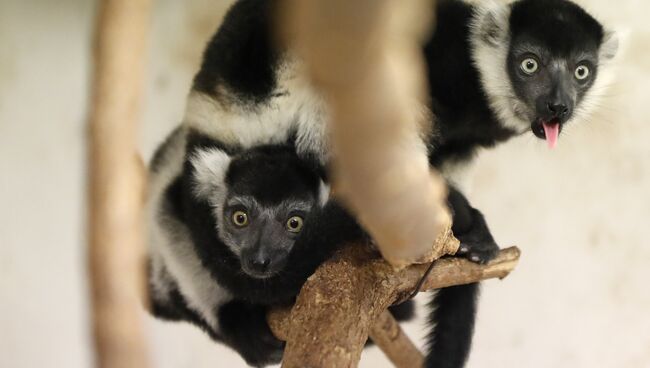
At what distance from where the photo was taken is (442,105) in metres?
2.51

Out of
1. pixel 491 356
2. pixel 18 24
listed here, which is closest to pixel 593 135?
pixel 491 356

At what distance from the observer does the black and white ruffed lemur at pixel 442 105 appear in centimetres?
234

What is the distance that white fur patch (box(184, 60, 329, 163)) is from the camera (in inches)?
91.3

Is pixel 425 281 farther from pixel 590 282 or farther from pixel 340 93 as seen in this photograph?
pixel 590 282

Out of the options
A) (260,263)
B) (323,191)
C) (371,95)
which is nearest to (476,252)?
(323,191)

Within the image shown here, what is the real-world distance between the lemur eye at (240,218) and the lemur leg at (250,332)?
0.25 meters

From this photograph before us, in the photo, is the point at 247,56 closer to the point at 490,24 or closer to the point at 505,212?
the point at 490,24

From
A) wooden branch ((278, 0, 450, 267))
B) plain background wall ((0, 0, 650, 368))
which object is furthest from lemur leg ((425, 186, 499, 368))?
plain background wall ((0, 0, 650, 368))

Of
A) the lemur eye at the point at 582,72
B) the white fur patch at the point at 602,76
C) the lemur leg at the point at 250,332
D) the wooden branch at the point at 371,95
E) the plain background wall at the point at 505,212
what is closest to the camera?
the wooden branch at the point at 371,95

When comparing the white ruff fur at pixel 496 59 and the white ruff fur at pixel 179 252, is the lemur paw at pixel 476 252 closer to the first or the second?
the white ruff fur at pixel 496 59

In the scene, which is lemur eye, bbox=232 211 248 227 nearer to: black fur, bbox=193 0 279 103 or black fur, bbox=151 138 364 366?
black fur, bbox=151 138 364 366

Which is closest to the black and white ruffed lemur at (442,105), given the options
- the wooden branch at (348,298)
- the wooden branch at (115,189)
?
the wooden branch at (348,298)

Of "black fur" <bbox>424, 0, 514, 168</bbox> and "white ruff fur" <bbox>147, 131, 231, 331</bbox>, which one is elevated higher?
"black fur" <bbox>424, 0, 514, 168</bbox>

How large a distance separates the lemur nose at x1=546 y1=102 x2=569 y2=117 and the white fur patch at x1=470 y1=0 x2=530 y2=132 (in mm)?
129
